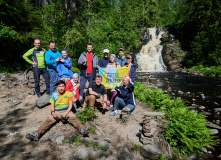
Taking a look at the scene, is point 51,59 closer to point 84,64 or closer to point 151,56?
point 84,64

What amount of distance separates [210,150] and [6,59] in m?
17.0

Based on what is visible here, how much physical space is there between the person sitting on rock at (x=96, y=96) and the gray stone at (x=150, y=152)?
7.84 feet

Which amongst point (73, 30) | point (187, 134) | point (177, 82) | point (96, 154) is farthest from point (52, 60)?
point (177, 82)

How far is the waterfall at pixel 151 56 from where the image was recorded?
2567cm

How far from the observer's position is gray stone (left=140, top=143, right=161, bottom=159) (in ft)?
11.6

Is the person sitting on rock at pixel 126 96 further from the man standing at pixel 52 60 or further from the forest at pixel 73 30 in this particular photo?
the forest at pixel 73 30

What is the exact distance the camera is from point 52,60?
6.09m

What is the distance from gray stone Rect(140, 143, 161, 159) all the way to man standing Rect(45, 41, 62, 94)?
496 centimetres

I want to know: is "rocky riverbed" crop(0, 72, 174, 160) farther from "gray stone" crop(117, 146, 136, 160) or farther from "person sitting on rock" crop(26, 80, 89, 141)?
"person sitting on rock" crop(26, 80, 89, 141)

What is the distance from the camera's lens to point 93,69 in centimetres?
632

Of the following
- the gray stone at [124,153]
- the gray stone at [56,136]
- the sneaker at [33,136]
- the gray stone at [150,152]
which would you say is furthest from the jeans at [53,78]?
the gray stone at [150,152]

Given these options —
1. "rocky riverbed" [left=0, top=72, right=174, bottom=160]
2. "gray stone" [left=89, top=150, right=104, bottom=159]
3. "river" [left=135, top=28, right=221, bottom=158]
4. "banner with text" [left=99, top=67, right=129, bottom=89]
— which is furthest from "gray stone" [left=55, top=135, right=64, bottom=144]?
"river" [left=135, top=28, right=221, bottom=158]

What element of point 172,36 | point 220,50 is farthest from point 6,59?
point 172,36

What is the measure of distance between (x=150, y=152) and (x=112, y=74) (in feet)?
13.0
